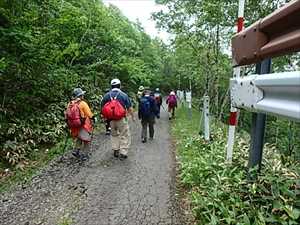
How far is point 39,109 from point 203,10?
22.6ft

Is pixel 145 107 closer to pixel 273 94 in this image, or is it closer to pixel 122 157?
pixel 122 157

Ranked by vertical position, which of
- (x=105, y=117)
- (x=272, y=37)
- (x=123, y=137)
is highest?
(x=272, y=37)

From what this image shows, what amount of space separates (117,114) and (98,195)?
2865 millimetres

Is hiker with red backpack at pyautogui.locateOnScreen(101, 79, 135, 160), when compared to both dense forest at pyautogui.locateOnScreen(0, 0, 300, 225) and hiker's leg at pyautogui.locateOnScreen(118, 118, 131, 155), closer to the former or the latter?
hiker's leg at pyautogui.locateOnScreen(118, 118, 131, 155)

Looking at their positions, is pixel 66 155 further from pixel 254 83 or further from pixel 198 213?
pixel 254 83

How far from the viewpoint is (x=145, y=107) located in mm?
11945

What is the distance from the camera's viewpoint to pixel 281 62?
451 inches

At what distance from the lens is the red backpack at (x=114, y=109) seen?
8.39 m

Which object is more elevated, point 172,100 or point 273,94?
point 273,94

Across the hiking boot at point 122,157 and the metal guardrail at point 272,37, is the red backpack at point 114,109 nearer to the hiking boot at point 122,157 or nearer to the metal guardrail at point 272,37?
the hiking boot at point 122,157

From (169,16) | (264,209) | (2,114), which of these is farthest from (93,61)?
(264,209)

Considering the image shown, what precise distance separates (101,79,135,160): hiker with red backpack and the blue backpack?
2.91 m

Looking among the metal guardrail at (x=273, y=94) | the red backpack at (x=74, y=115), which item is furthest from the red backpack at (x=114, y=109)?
the metal guardrail at (x=273, y=94)

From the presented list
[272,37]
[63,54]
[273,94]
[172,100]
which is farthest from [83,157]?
[172,100]
